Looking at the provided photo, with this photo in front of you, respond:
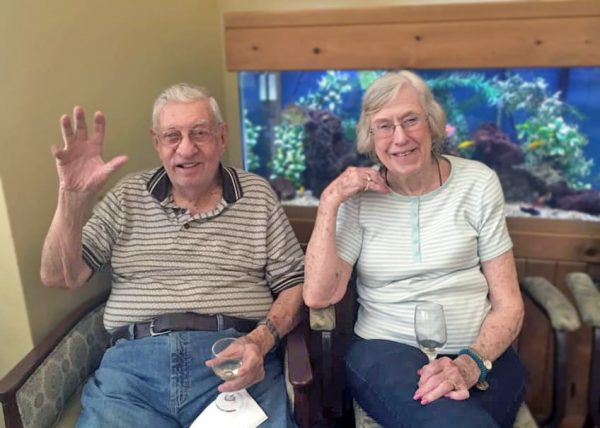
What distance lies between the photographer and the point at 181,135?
1.69m

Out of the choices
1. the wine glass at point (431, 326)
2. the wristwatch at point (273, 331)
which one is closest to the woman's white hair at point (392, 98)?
the wine glass at point (431, 326)

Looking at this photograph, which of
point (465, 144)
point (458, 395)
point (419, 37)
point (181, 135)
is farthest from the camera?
point (465, 144)

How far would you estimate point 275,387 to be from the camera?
5.28 ft

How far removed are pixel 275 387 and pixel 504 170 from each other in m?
1.28

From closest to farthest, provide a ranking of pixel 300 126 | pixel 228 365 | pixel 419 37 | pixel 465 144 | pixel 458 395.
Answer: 1. pixel 458 395
2. pixel 228 365
3. pixel 419 37
4. pixel 465 144
5. pixel 300 126

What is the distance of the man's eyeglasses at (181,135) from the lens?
1.69 meters

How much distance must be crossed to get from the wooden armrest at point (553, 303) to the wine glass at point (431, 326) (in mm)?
448

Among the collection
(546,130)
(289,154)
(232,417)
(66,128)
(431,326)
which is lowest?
(232,417)

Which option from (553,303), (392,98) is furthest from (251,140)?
(553,303)

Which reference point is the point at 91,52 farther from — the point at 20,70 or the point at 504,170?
the point at 504,170

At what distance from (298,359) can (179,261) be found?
489mm

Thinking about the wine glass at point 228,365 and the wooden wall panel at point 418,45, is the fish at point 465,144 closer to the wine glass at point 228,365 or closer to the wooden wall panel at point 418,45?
the wooden wall panel at point 418,45

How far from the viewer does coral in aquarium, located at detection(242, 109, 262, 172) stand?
2.42 meters

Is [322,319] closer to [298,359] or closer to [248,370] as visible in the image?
[298,359]
